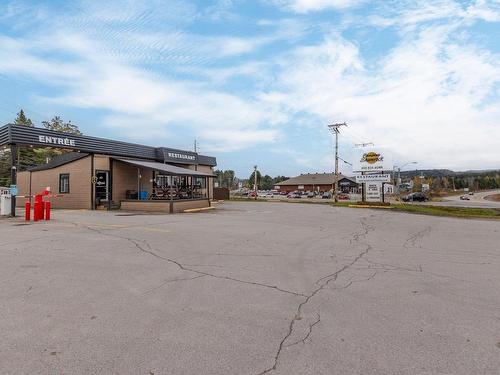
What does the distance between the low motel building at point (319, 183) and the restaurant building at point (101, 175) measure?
86.6 m

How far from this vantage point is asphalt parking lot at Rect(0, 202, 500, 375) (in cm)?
336

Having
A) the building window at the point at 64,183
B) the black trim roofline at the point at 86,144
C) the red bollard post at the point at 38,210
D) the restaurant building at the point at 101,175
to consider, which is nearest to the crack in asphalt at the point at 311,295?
the red bollard post at the point at 38,210

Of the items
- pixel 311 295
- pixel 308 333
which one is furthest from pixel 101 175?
pixel 308 333

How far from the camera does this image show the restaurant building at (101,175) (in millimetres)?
20778

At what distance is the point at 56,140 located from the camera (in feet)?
66.7

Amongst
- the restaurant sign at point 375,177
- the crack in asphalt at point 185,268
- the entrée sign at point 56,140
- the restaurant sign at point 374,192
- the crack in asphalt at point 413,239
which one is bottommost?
the crack in asphalt at point 413,239

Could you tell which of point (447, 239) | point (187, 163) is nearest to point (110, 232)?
point (447, 239)

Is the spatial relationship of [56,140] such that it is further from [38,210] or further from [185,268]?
[185,268]

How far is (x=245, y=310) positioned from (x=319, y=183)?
110 metres

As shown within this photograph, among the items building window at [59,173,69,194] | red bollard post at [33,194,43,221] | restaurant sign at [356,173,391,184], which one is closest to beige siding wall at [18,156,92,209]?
building window at [59,173,69,194]

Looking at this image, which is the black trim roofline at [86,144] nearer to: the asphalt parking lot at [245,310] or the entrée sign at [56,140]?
the entrée sign at [56,140]

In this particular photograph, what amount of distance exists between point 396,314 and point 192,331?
261 cm

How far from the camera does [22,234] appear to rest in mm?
11211

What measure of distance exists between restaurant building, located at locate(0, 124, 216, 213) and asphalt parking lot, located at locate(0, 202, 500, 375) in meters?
12.7
